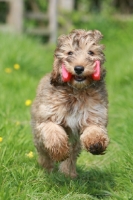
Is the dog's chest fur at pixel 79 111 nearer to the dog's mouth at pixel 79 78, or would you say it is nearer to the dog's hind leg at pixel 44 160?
the dog's mouth at pixel 79 78

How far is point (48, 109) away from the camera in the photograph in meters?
4.40

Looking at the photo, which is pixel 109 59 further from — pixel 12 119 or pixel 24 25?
pixel 12 119

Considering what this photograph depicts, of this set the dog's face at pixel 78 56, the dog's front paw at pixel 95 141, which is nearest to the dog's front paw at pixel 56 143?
the dog's front paw at pixel 95 141

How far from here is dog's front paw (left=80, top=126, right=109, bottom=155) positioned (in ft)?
13.2

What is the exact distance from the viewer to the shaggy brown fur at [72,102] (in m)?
4.15

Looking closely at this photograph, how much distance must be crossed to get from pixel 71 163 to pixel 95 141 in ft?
2.53

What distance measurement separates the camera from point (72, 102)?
4.45m

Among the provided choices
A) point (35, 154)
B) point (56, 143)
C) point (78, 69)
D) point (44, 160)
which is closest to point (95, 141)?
point (56, 143)

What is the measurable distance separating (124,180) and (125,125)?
1650 millimetres

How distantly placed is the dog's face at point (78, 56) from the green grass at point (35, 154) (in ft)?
2.84

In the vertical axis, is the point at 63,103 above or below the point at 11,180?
above

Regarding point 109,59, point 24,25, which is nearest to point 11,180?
point 109,59

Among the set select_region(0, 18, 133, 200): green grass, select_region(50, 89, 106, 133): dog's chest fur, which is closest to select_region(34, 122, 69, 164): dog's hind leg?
select_region(50, 89, 106, 133): dog's chest fur

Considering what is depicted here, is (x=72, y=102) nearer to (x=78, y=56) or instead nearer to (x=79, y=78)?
(x=79, y=78)
